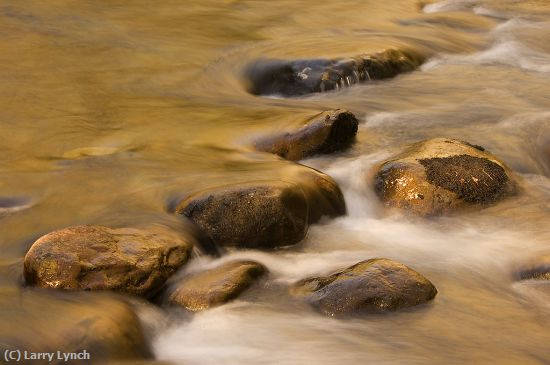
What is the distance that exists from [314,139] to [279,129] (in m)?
0.38

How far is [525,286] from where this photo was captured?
17.4ft

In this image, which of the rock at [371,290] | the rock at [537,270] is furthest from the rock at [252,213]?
the rock at [537,270]

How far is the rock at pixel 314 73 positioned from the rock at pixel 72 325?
4099 mm

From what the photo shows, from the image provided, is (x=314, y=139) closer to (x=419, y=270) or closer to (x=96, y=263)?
(x=419, y=270)

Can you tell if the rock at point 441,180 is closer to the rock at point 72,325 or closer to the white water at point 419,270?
the white water at point 419,270

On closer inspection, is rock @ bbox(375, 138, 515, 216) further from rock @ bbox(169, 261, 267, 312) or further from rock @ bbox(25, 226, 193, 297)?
rock @ bbox(25, 226, 193, 297)

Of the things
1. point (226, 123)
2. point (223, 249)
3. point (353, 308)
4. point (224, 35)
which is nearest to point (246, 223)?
point (223, 249)

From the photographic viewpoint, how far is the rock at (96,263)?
15.8ft

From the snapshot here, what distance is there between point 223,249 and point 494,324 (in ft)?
5.03

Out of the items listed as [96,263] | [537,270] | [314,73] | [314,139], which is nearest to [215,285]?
[96,263]

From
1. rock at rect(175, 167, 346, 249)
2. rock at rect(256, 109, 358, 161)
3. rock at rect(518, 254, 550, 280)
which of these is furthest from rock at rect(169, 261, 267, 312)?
rock at rect(256, 109, 358, 161)

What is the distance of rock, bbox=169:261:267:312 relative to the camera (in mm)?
4863

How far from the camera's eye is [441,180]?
618 cm

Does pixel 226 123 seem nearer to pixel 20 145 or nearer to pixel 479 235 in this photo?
pixel 20 145
